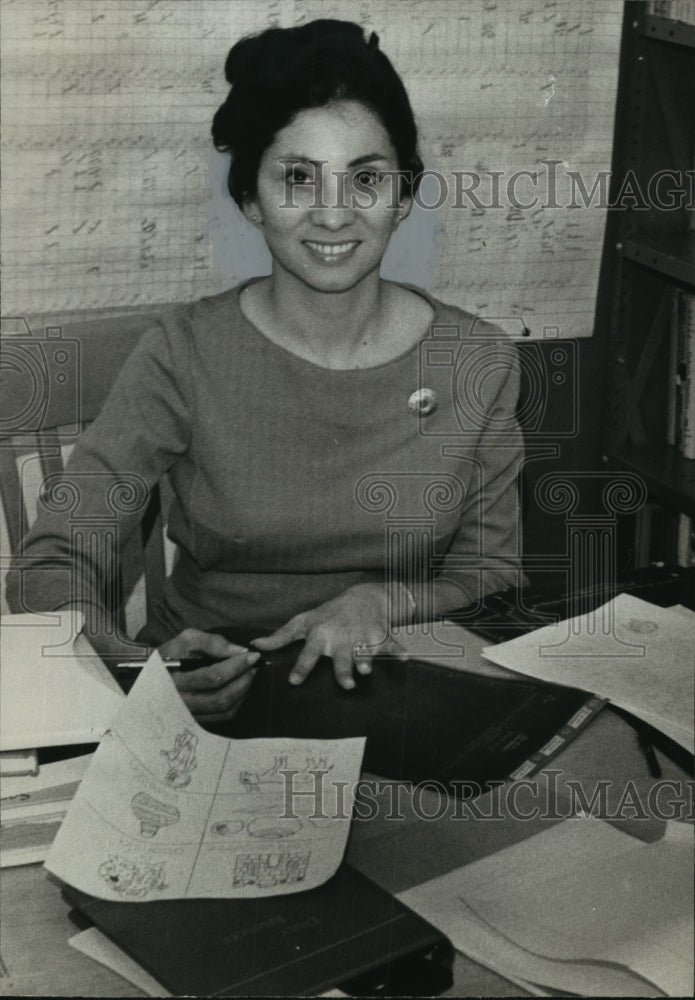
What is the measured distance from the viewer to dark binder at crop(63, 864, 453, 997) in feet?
2.55

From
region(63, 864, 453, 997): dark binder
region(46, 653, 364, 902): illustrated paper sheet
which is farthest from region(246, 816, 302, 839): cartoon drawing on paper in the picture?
region(63, 864, 453, 997): dark binder

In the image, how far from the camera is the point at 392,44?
3.24 ft

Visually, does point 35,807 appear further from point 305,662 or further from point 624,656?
point 624,656

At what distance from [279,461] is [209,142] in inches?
11.3

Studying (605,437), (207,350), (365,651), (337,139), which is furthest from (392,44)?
(365,651)

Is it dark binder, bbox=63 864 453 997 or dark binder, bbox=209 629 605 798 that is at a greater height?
dark binder, bbox=209 629 605 798

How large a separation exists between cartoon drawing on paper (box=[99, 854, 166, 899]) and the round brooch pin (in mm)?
458

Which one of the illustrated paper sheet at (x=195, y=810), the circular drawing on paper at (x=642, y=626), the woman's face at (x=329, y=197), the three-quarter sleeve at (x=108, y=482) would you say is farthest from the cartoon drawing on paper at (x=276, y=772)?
the woman's face at (x=329, y=197)

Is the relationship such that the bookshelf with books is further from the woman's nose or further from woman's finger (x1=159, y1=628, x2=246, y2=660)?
woman's finger (x1=159, y1=628, x2=246, y2=660)

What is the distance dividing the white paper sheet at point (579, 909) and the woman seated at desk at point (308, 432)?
0.83ft

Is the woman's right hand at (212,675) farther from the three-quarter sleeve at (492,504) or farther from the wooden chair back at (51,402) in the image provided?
the three-quarter sleeve at (492,504)

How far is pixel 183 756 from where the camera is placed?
101cm

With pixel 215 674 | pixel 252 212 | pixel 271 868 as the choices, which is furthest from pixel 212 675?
pixel 252 212

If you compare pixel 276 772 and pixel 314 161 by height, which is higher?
pixel 314 161
